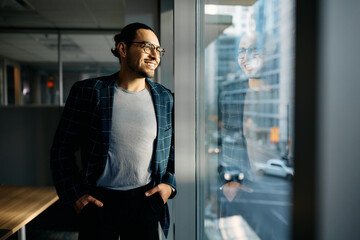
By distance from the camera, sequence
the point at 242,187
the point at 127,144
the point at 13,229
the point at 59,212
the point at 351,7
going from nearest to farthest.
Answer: the point at 351,7
the point at 242,187
the point at 127,144
the point at 13,229
the point at 59,212

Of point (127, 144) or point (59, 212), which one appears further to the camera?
point (59, 212)

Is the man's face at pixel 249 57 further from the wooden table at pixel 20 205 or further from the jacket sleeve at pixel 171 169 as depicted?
the wooden table at pixel 20 205

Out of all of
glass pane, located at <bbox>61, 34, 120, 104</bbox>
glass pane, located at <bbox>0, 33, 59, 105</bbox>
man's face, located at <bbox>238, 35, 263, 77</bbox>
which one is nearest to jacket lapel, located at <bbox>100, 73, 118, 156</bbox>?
man's face, located at <bbox>238, 35, 263, 77</bbox>

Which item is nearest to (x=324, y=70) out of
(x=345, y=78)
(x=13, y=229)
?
(x=345, y=78)

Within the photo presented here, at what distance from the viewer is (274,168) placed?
50 cm

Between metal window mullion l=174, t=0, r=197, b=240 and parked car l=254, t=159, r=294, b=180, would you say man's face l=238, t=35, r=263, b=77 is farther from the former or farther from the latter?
metal window mullion l=174, t=0, r=197, b=240

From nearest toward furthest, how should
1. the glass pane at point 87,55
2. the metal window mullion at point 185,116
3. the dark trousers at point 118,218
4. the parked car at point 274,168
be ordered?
the parked car at point 274,168 → the dark trousers at point 118,218 → the metal window mullion at point 185,116 → the glass pane at point 87,55

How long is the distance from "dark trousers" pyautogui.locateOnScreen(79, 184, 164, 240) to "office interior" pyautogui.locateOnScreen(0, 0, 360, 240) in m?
0.32

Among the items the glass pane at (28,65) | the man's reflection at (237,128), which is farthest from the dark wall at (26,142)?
the glass pane at (28,65)

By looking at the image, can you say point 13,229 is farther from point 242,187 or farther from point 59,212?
point 59,212

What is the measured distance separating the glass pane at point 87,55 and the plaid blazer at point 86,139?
369 centimetres

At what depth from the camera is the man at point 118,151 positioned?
3.46ft

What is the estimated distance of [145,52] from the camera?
1.15 meters

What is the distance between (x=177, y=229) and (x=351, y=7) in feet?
4.60
